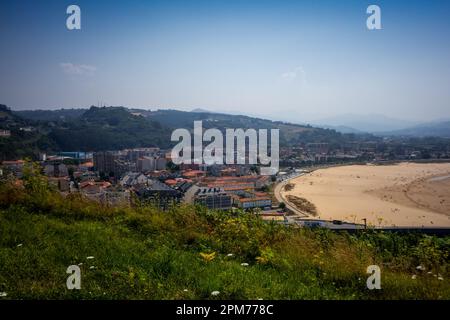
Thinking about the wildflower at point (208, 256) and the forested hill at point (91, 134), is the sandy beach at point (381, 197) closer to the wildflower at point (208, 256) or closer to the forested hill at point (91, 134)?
the wildflower at point (208, 256)

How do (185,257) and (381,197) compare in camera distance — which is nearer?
(185,257)

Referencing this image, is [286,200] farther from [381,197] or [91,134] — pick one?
[91,134]

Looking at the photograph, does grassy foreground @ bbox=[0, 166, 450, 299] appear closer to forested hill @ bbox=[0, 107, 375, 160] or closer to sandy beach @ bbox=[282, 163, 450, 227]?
sandy beach @ bbox=[282, 163, 450, 227]

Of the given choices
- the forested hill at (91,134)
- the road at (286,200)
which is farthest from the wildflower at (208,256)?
the forested hill at (91,134)

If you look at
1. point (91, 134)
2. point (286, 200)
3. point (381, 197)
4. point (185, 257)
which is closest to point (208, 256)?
point (185, 257)

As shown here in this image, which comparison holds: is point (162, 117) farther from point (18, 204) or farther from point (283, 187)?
point (18, 204)

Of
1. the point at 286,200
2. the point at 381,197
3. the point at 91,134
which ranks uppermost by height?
the point at 91,134
